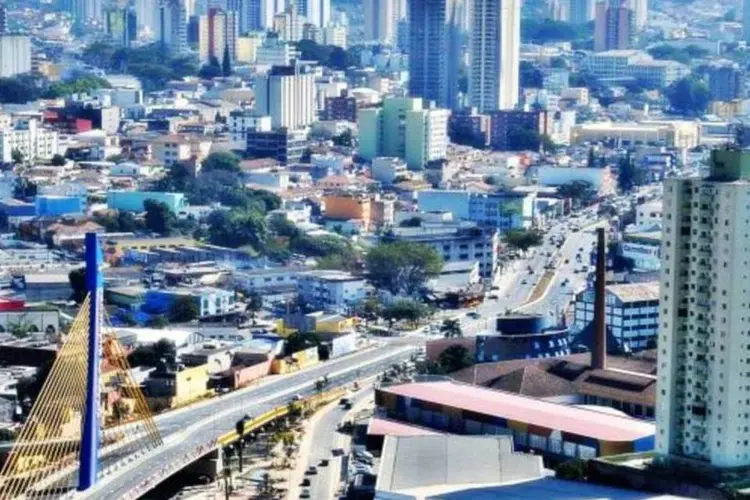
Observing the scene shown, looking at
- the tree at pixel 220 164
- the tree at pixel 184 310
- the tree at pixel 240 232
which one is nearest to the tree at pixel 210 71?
the tree at pixel 220 164

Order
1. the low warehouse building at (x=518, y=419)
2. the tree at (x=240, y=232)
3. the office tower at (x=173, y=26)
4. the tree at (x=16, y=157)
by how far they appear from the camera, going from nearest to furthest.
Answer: the low warehouse building at (x=518, y=419)
the tree at (x=240, y=232)
the tree at (x=16, y=157)
the office tower at (x=173, y=26)

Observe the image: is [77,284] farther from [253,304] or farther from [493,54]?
[493,54]

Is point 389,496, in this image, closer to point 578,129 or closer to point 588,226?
point 588,226

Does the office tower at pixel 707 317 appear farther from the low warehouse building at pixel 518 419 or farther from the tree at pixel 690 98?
the tree at pixel 690 98

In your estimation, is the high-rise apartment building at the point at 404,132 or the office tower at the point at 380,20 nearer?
the high-rise apartment building at the point at 404,132

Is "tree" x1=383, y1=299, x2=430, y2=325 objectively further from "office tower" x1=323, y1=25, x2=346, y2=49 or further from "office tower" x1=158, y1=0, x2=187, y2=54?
"office tower" x1=158, y1=0, x2=187, y2=54

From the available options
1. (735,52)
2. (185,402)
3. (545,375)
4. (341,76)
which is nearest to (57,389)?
(185,402)
